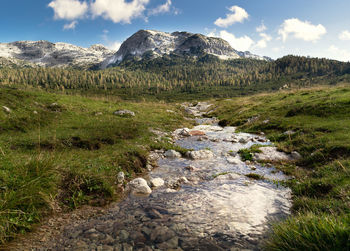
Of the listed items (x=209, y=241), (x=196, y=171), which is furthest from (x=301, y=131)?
(x=209, y=241)

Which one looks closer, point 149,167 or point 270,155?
point 149,167

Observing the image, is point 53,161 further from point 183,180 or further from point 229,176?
point 229,176

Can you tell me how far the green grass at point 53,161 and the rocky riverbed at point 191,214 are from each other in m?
1.23

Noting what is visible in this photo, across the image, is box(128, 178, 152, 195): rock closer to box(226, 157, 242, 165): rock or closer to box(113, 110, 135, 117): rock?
box(226, 157, 242, 165): rock

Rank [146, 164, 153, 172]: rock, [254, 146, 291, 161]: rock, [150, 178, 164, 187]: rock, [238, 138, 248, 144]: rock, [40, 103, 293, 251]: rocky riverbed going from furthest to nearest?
1. [238, 138, 248, 144]: rock
2. [254, 146, 291, 161]: rock
3. [146, 164, 153, 172]: rock
4. [150, 178, 164, 187]: rock
5. [40, 103, 293, 251]: rocky riverbed

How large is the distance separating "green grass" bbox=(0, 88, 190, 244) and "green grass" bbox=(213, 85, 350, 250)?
6603 mm

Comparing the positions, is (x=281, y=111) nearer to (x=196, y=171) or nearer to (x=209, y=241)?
(x=196, y=171)

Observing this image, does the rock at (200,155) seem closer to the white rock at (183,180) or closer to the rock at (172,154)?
the rock at (172,154)

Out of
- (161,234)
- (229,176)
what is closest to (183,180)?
(229,176)

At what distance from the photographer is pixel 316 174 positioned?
9.20 meters

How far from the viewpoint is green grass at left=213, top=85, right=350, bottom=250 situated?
3.41 meters

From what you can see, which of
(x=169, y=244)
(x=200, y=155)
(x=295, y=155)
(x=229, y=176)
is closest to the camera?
(x=169, y=244)

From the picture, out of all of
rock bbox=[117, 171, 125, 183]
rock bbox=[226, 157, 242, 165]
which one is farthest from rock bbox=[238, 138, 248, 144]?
rock bbox=[117, 171, 125, 183]

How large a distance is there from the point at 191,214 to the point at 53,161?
573 centimetres
